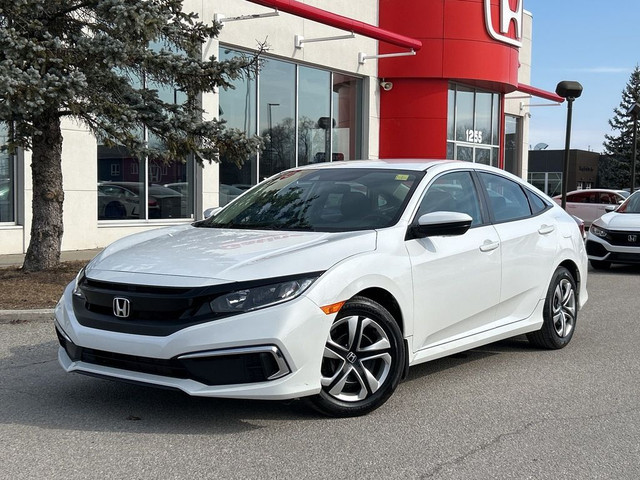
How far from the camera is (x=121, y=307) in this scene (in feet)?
14.8

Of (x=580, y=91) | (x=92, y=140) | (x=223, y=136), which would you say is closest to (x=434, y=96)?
(x=580, y=91)

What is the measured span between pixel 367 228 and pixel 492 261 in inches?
46.1

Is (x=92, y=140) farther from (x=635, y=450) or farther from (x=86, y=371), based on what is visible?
(x=635, y=450)

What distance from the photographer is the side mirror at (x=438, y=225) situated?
5.22 meters

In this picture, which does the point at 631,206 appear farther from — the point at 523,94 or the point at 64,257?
the point at 523,94

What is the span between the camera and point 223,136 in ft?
34.2

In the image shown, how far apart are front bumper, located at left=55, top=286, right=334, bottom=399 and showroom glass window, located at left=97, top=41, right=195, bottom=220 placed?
35.0 feet

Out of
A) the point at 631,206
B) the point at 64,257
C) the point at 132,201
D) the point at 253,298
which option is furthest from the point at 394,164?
the point at 132,201

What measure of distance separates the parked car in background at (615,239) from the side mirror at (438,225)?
8863mm

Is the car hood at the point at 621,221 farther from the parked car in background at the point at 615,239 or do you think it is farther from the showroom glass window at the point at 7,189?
the showroom glass window at the point at 7,189

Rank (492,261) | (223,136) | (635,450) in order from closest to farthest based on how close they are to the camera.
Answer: (635,450), (492,261), (223,136)

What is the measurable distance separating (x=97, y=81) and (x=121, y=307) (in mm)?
5761

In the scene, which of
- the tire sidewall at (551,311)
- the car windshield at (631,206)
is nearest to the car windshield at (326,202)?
the tire sidewall at (551,311)

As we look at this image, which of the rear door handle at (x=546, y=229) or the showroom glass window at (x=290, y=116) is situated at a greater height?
the showroom glass window at (x=290, y=116)
